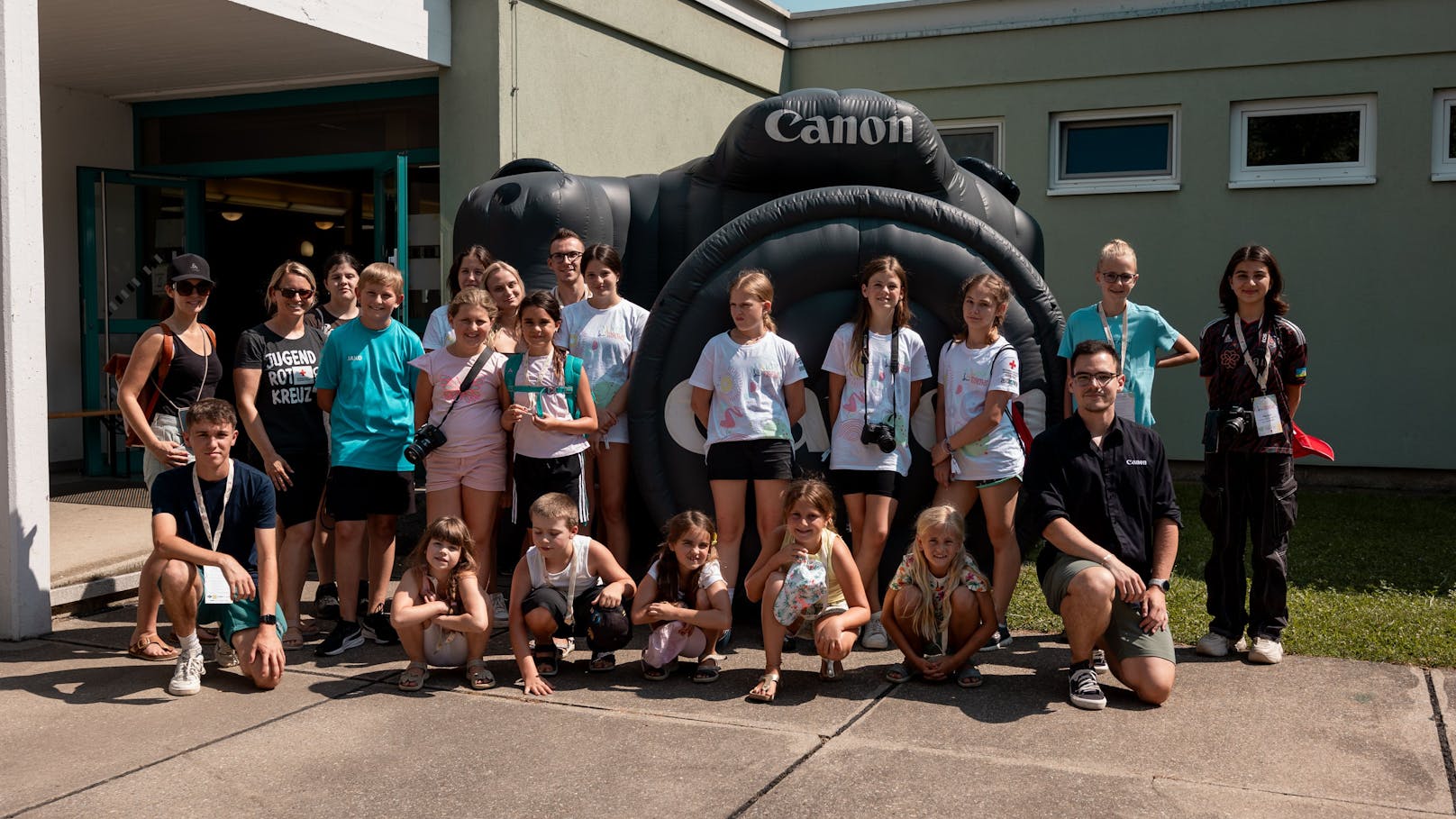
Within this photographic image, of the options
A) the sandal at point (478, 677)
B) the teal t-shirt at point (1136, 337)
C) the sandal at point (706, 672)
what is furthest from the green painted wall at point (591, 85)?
the sandal at point (706, 672)

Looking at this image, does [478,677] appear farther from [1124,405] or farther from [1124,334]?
[1124,334]

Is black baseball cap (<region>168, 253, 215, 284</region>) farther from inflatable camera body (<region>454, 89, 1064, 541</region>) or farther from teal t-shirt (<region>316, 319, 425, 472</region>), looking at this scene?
inflatable camera body (<region>454, 89, 1064, 541</region>)

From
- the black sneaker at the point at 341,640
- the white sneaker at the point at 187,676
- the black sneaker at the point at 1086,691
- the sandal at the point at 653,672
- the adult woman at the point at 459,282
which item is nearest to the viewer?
the black sneaker at the point at 1086,691

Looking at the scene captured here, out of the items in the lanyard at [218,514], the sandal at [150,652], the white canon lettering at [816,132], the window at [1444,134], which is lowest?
the sandal at [150,652]

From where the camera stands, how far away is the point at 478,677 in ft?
14.4

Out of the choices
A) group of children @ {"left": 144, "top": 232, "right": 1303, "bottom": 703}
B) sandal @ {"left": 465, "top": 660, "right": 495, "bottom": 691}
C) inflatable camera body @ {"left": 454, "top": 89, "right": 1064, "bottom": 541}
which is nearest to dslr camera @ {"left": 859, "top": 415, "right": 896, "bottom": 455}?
group of children @ {"left": 144, "top": 232, "right": 1303, "bottom": 703}

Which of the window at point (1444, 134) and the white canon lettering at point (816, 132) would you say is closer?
the white canon lettering at point (816, 132)

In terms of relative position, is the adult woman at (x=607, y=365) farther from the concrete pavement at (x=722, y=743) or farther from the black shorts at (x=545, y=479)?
the concrete pavement at (x=722, y=743)

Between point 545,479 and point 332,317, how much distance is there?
1395 millimetres

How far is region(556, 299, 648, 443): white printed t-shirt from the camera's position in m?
5.46

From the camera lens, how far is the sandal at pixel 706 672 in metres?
4.50

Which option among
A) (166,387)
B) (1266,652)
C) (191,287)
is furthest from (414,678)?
(1266,652)

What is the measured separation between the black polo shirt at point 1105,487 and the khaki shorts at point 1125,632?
163 mm

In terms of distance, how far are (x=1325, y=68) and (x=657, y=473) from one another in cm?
702
